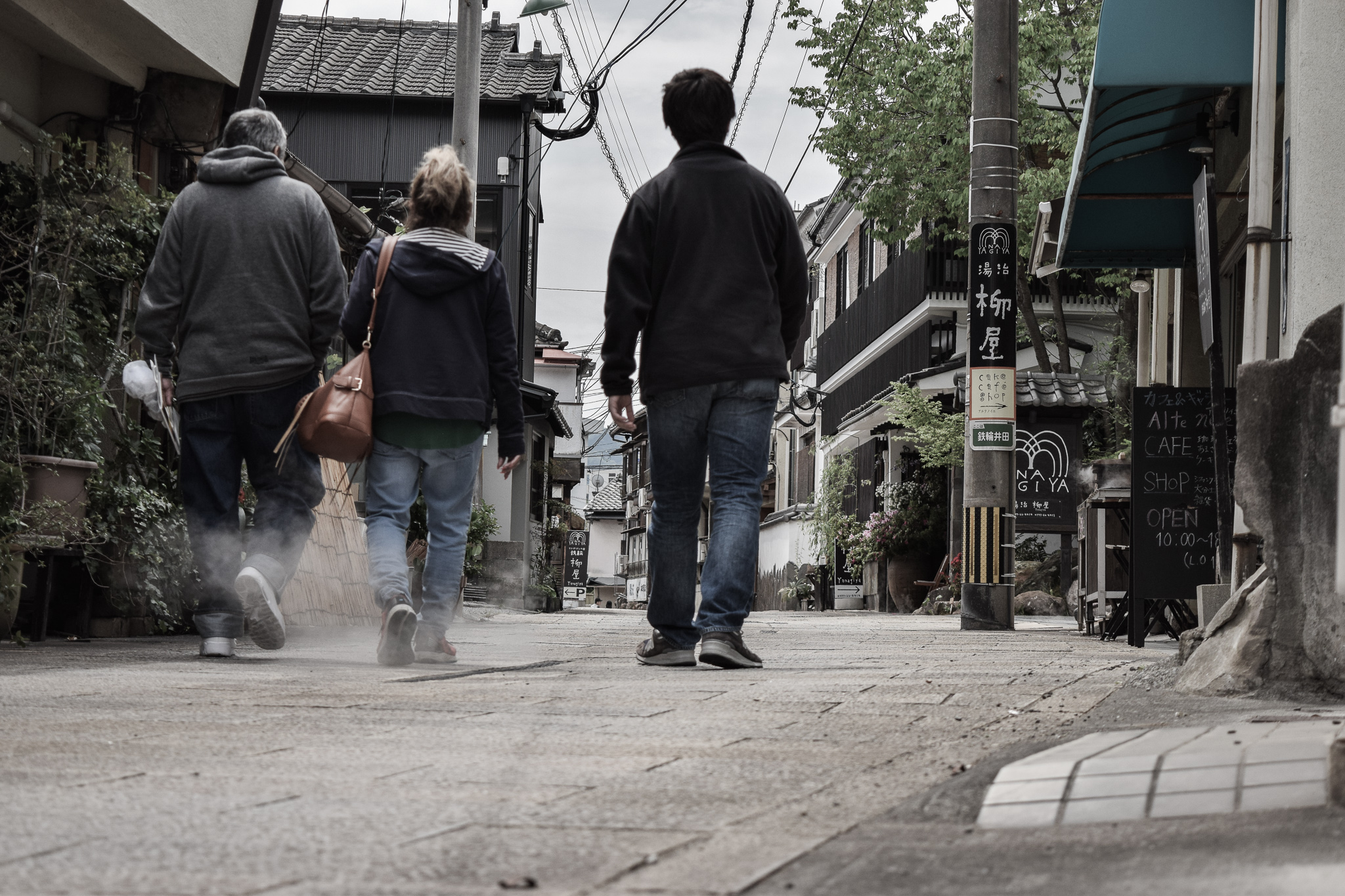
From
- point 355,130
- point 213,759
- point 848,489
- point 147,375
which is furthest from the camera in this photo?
point 848,489

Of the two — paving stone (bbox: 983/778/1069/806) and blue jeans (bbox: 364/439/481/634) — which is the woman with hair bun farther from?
paving stone (bbox: 983/778/1069/806)

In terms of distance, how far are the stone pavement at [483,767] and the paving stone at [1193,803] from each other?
0.29 meters

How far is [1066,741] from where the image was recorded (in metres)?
3.00

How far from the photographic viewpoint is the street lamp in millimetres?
12492

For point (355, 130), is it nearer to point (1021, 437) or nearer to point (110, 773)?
point (1021, 437)

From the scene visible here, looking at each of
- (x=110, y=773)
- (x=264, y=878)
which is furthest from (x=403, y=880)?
(x=110, y=773)

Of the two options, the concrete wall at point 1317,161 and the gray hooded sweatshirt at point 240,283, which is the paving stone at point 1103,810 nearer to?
the concrete wall at point 1317,161

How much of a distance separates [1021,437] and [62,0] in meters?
13.9

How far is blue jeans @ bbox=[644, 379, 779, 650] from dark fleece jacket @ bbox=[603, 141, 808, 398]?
9cm

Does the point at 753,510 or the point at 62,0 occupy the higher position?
the point at 62,0

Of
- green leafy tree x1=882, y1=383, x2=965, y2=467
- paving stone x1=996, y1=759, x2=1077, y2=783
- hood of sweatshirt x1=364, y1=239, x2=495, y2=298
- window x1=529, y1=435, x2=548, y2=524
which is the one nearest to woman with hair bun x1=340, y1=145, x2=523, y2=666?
hood of sweatshirt x1=364, y1=239, x2=495, y2=298

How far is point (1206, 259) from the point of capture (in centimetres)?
657

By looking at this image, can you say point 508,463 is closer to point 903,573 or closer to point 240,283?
point 240,283

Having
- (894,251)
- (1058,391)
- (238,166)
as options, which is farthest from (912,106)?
(238,166)
